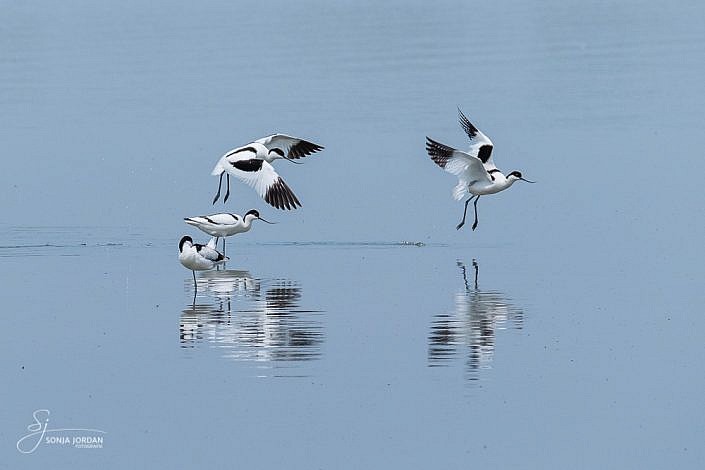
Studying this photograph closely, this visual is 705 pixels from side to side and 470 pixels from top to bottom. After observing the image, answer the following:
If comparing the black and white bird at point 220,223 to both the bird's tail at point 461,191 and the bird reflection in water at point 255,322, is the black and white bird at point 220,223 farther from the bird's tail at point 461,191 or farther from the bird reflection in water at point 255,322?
the bird's tail at point 461,191

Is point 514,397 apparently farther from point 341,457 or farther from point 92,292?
point 92,292

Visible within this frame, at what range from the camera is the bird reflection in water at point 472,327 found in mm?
12375

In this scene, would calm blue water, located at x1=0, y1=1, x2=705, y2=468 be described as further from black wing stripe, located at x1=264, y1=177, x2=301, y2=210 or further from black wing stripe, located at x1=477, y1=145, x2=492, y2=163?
black wing stripe, located at x1=477, y1=145, x2=492, y2=163

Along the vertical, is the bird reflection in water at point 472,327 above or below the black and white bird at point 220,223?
below

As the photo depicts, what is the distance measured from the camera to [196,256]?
52.7 feet

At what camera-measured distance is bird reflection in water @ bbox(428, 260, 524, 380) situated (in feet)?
40.6

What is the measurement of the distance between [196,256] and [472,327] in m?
3.55

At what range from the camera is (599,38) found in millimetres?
43094

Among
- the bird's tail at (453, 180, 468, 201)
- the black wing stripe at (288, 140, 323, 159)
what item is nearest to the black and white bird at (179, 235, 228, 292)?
the bird's tail at (453, 180, 468, 201)

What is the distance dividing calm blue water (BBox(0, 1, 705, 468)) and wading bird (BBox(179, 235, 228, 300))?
0.94ft

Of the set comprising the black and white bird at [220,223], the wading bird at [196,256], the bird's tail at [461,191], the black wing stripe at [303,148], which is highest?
the black wing stripe at [303,148]

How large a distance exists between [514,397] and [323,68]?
1048 inches

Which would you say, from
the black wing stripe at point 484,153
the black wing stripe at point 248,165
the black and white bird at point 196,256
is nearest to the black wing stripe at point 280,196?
the black wing stripe at point 248,165

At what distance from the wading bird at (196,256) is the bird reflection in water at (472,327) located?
99.6 inches
